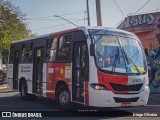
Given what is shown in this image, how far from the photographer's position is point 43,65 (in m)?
14.0

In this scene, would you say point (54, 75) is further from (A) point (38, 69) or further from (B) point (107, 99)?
(B) point (107, 99)

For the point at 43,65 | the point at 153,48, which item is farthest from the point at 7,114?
the point at 153,48

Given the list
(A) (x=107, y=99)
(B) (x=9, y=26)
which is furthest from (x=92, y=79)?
(B) (x=9, y=26)

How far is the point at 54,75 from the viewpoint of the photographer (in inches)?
Answer: 511

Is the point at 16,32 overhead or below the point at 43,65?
overhead

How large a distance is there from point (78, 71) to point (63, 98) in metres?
1.48

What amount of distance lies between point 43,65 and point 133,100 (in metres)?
4.79

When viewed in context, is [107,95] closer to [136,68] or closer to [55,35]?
[136,68]

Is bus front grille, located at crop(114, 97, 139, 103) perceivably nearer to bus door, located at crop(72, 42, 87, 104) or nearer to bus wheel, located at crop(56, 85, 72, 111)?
bus door, located at crop(72, 42, 87, 104)

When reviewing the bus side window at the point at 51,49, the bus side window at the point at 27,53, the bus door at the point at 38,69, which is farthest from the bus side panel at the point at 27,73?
the bus side window at the point at 51,49

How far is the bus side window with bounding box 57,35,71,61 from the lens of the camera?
481 inches

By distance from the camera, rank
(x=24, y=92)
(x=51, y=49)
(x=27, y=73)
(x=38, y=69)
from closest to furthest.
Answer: (x=51, y=49)
(x=38, y=69)
(x=27, y=73)
(x=24, y=92)

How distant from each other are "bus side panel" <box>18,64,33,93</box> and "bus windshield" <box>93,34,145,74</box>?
537cm

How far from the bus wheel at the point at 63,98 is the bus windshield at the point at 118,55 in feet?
6.95
